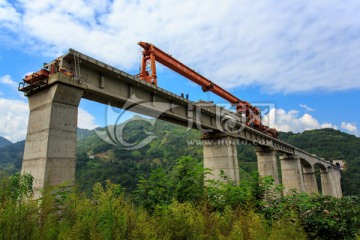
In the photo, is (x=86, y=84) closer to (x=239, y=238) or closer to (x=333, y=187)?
(x=239, y=238)

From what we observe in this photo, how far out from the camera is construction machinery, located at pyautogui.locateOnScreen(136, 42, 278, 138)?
20.8 meters

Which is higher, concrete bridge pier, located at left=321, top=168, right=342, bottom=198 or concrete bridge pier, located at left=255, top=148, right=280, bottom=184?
concrete bridge pier, located at left=255, top=148, right=280, bottom=184

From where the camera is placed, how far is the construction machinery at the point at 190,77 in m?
20.8

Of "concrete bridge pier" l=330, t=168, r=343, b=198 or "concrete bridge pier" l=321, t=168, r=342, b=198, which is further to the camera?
"concrete bridge pier" l=330, t=168, r=343, b=198

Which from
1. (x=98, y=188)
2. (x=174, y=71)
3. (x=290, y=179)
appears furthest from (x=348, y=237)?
(x=290, y=179)

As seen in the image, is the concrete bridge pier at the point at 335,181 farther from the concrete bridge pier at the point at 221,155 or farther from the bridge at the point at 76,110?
the bridge at the point at 76,110

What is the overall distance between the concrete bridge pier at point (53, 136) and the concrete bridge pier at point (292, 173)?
4122 centimetres

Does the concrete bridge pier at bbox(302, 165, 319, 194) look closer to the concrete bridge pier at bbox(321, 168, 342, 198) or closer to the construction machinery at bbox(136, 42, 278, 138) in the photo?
the concrete bridge pier at bbox(321, 168, 342, 198)

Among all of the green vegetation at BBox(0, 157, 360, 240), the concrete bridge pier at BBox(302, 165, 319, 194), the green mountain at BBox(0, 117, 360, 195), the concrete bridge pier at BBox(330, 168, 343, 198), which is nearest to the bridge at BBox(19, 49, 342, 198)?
the green vegetation at BBox(0, 157, 360, 240)

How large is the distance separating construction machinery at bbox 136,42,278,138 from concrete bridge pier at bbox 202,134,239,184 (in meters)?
6.66

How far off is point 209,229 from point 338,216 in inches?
190

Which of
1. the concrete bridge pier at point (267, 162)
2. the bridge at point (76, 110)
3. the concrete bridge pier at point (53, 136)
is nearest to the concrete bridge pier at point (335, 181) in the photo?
the concrete bridge pier at point (267, 162)

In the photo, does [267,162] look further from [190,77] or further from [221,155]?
[190,77]

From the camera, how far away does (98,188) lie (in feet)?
16.7
